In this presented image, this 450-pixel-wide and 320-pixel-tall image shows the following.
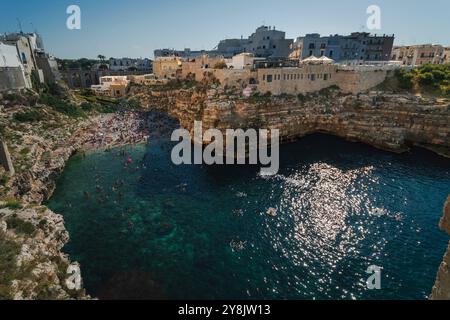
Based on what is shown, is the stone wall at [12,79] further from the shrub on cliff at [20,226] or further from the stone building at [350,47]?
the stone building at [350,47]

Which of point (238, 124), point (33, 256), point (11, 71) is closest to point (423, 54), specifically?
point (238, 124)

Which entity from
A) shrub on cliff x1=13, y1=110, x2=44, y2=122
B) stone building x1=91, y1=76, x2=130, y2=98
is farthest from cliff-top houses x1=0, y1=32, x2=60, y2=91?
stone building x1=91, y1=76, x2=130, y2=98

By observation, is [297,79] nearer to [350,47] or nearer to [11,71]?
[350,47]

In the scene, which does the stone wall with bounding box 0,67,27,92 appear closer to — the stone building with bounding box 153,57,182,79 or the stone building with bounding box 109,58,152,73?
the stone building with bounding box 153,57,182,79

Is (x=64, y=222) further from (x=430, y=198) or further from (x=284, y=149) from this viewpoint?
(x=430, y=198)

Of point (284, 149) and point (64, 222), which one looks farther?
point (284, 149)
